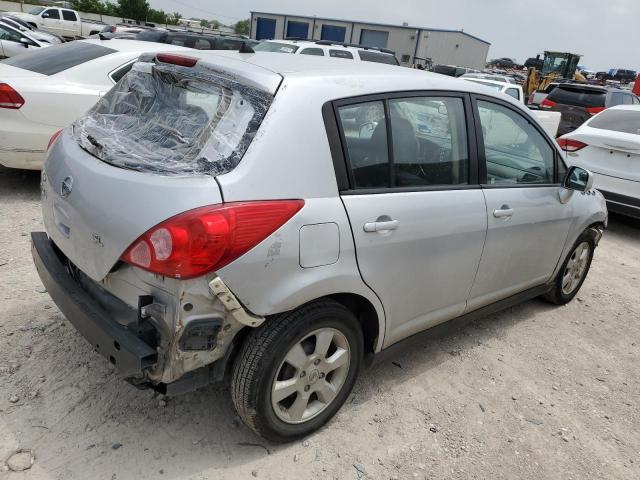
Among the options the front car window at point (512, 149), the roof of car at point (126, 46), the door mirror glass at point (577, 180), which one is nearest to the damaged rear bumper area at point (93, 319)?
the front car window at point (512, 149)

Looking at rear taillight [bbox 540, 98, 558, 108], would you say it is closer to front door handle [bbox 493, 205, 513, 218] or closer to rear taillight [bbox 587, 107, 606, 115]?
rear taillight [bbox 587, 107, 606, 115]

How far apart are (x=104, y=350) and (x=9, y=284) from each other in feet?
6.41

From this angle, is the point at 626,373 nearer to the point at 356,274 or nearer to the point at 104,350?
the point at 356,274

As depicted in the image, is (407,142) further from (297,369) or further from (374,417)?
(374,417)

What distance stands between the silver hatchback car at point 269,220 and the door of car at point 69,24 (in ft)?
106

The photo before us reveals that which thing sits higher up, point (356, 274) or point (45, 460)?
point (356, 274)

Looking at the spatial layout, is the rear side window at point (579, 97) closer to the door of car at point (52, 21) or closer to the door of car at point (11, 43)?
the door of car at point (11, 43)

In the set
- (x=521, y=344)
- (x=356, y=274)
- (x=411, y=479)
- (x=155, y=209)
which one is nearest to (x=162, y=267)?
(x=155, y=209)

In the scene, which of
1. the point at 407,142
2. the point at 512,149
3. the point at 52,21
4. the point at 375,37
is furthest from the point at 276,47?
the point at 375,37

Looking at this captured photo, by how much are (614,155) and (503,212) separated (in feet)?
14.2

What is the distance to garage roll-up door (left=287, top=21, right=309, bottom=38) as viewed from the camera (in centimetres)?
4462

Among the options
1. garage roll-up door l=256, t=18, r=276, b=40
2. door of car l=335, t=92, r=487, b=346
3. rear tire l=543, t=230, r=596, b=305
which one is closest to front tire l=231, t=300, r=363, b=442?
door of car l=335, t=92, r=487, b=346

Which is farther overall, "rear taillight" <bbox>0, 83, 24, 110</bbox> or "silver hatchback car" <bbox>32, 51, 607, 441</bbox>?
"rear taillight" <bbox>0, 83, 24, 110</bbox>

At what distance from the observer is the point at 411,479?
2438 millimetres
